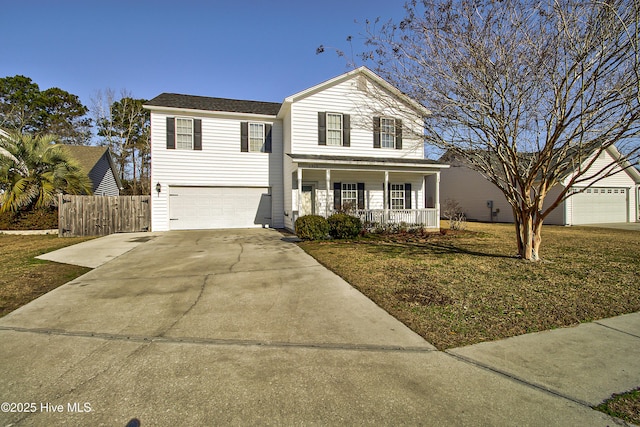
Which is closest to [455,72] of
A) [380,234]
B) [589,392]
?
[589,392]

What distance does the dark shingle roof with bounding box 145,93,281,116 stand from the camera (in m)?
14.4

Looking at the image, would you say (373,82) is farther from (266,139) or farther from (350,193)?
(266,139)

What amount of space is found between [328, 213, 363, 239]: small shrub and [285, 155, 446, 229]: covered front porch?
1.62 metres

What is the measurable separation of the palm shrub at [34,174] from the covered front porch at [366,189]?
9926 millimetres

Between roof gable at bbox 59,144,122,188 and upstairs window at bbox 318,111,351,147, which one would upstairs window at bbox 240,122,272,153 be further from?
roof gable at bbox 59,144,122,188

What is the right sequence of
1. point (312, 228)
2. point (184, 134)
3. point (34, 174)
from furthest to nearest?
point (184, 134)
point (34, 174)
point (312, 228)

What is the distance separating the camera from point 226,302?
4.51 m

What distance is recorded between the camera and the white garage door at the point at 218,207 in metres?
14.5

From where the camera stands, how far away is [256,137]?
1543 centimetres

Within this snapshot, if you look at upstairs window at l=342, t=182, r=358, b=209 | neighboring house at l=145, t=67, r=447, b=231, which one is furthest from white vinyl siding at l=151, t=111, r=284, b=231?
upstairs window at l=342, t=182, r=358, b=209

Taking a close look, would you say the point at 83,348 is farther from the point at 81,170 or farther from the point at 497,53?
the point at 81,170

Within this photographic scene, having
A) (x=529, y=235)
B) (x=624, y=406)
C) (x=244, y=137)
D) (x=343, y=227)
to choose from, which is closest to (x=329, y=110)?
(x=244, y=137)

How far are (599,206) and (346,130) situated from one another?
57.5 ft

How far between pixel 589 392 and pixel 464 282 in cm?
304
